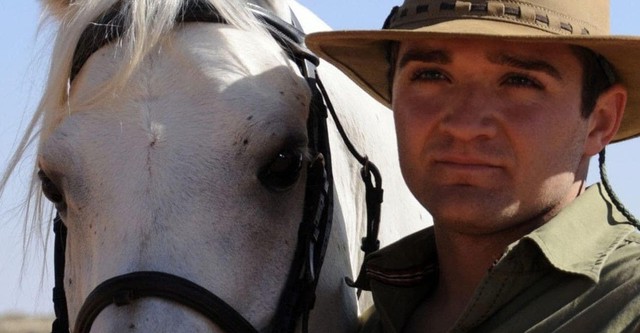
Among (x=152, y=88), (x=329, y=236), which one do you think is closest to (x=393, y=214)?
(x=329, y=236)

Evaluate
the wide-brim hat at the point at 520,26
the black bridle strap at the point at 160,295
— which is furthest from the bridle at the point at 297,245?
the wide-brim hat at the point at 520,26

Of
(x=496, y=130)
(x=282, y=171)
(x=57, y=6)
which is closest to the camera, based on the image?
(x=496, y=130)

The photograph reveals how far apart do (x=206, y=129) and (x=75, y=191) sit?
375mm

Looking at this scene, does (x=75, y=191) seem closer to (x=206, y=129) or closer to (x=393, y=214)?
(x=206, y=129)

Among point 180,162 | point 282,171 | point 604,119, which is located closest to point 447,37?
point 604,119

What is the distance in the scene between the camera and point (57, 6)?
11.9 feet

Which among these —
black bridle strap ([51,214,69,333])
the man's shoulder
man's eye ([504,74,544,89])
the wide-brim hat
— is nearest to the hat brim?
the wide-brim hat

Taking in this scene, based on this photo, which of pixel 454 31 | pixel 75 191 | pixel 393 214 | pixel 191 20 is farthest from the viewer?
pixel 393 214

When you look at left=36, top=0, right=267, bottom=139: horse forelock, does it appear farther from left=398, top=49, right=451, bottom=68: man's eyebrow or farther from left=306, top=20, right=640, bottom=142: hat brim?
left=398, top=49, right=451, bottom=68: man's eyebrow

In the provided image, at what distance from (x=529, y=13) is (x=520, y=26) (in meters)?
0.06

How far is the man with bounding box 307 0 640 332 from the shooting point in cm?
275

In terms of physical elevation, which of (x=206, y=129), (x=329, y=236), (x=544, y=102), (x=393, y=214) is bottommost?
(x=393, y=214)

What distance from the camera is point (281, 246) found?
3141 mm

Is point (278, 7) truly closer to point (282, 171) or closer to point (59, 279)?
point (282, 171)
